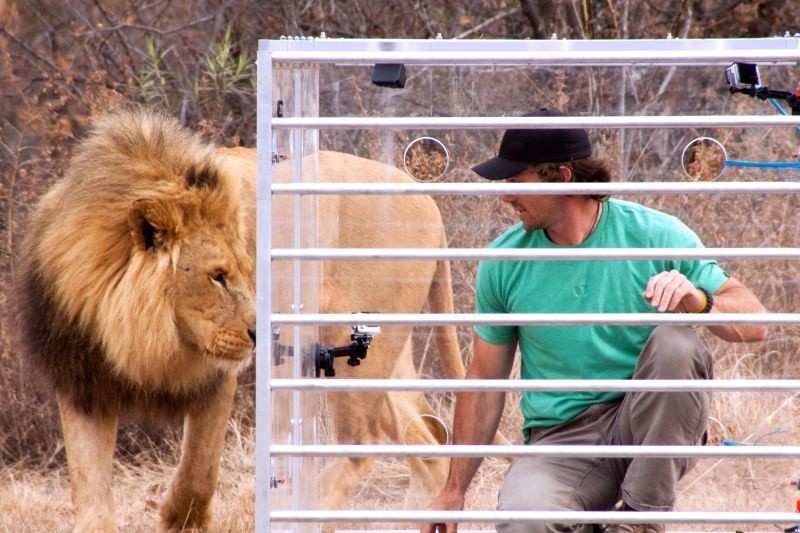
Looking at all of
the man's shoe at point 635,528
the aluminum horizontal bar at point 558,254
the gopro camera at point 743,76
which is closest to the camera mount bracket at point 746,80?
the gopro camera at point 743,76

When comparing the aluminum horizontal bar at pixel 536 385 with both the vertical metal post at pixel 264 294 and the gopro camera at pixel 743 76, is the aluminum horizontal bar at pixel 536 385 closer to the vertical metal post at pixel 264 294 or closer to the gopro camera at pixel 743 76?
the vertical metal post at pixel 264 294

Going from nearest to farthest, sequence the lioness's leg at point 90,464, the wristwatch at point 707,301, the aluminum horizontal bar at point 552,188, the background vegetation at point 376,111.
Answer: the aluminum horizontal bar at point 552,188 → the wristwatch at point 707,301 → the background vegetation at point 376,111 → the lioness's leg at point 90,464

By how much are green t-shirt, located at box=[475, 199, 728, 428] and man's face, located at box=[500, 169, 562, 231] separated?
91 mm

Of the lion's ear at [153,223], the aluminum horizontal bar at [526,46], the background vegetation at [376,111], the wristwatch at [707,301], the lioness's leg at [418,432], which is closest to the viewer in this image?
the aluminum horizontal bar at [526,46]

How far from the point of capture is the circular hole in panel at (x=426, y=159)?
279 cm

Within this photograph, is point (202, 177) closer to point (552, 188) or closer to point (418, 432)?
point (418, 432)

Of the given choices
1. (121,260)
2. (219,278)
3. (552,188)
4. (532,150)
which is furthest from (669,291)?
(121,260)

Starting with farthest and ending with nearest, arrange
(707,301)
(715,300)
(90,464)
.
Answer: (90,464), (715,300), (707,301)

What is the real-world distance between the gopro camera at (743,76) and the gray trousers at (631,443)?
0.59 m

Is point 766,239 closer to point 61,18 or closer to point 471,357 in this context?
point 471,357

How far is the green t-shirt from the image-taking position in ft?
9.34

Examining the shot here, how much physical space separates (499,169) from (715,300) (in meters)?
0.58

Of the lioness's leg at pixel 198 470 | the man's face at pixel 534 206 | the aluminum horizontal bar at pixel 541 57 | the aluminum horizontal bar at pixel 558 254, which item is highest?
the aluminum horizontal bar at pixel 541 57

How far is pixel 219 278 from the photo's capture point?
3250 millimetres
